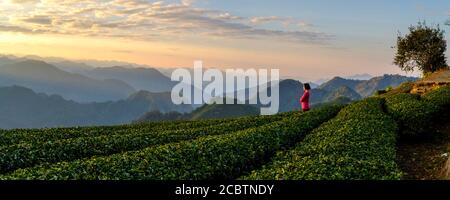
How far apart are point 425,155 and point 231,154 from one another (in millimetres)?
13749

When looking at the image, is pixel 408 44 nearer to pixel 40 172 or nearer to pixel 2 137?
pixel 2 137

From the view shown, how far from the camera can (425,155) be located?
28.3 m

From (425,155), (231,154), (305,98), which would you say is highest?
(231,154)

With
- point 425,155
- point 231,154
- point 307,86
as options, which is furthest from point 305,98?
point 231,154

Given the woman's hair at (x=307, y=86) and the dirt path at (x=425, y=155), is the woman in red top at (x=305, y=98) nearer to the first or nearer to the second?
the woman's hair at (x=307, y=86)

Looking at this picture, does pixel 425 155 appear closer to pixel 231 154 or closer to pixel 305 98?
pixel 231 154

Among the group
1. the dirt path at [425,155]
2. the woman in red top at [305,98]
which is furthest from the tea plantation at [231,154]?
the woman in red top at [305,98]

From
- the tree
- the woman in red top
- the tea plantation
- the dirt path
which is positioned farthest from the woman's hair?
the tree

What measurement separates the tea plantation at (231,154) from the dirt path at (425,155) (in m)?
0.90

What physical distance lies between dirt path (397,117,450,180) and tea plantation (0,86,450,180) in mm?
897

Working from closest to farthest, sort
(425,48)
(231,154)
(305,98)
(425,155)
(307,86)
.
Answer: (231,154) < (425,155) < (307,86) < (305,98) < (425,48)

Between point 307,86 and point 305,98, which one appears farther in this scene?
point 305,98
